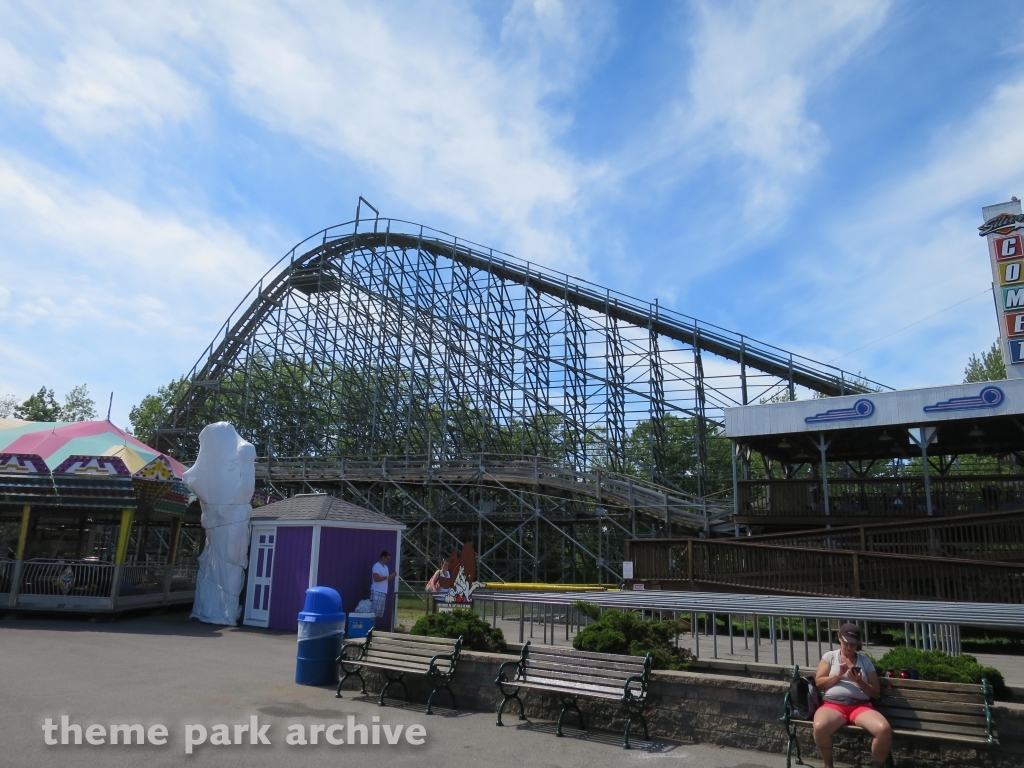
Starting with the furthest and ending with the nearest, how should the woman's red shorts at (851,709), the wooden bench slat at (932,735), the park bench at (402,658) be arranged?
the park bench at (402,658) < the woman's red shorts at (851,709) < the wooden bench slat at (932,735)

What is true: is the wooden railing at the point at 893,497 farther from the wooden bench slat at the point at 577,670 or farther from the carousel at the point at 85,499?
the carousel at the point at 85,499

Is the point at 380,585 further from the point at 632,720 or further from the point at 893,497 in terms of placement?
the point at 893,497

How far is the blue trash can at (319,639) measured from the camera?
911cm

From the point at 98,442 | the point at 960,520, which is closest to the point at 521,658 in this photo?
the point at 960,520

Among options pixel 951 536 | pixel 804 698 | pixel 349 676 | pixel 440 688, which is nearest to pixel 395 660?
pixel 440 688

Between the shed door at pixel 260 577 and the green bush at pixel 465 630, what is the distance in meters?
7.44

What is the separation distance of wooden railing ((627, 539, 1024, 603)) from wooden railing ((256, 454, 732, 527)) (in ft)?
18.7

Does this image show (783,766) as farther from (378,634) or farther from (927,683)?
(378,634)

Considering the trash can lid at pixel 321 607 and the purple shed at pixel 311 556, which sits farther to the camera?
the purple shed at pixel 311 556

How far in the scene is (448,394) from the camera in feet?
97.4

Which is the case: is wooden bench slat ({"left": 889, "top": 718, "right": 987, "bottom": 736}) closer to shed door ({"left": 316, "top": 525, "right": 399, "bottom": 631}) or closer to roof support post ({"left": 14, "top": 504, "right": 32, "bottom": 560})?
shed door ({"left": 316, "top": 525, "right": 399, "bottom": 631})

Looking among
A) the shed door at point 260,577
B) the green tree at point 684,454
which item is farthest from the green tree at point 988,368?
the shed door at point 260,577

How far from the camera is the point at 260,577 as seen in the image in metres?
15.4

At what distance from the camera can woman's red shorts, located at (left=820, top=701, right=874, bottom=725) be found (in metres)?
5.59
